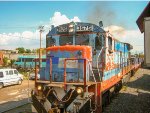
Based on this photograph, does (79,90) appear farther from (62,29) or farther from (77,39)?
(62,29)

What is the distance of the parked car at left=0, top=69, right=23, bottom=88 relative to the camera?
21658 mm

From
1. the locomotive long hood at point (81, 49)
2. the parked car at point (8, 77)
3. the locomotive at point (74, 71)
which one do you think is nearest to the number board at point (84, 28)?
the locomotive at point (74, 71)

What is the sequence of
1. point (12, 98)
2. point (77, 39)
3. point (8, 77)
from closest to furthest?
point (77, 39)
point (12, 98)
point (8, 77)

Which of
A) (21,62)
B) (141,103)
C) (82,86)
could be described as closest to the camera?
(82,86)

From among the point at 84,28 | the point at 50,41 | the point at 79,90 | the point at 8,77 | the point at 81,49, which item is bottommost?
the point at 8,77

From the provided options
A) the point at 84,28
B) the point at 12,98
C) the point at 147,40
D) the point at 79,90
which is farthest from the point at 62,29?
the point at 12,98

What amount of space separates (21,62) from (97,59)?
34217 millimetres

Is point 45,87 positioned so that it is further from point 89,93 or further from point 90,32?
point 90,32

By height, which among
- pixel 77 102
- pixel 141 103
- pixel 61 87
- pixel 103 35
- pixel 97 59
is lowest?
pixel 141 103

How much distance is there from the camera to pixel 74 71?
911cm

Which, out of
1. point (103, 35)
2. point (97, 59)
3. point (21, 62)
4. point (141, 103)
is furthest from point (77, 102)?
point (21, 62)

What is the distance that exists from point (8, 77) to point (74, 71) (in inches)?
579

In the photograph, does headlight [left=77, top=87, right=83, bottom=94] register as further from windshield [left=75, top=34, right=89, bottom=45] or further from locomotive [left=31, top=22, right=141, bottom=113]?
windshield [left=75, top=34, right=89, bottom=45]

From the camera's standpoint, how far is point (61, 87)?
8234 millimetres
